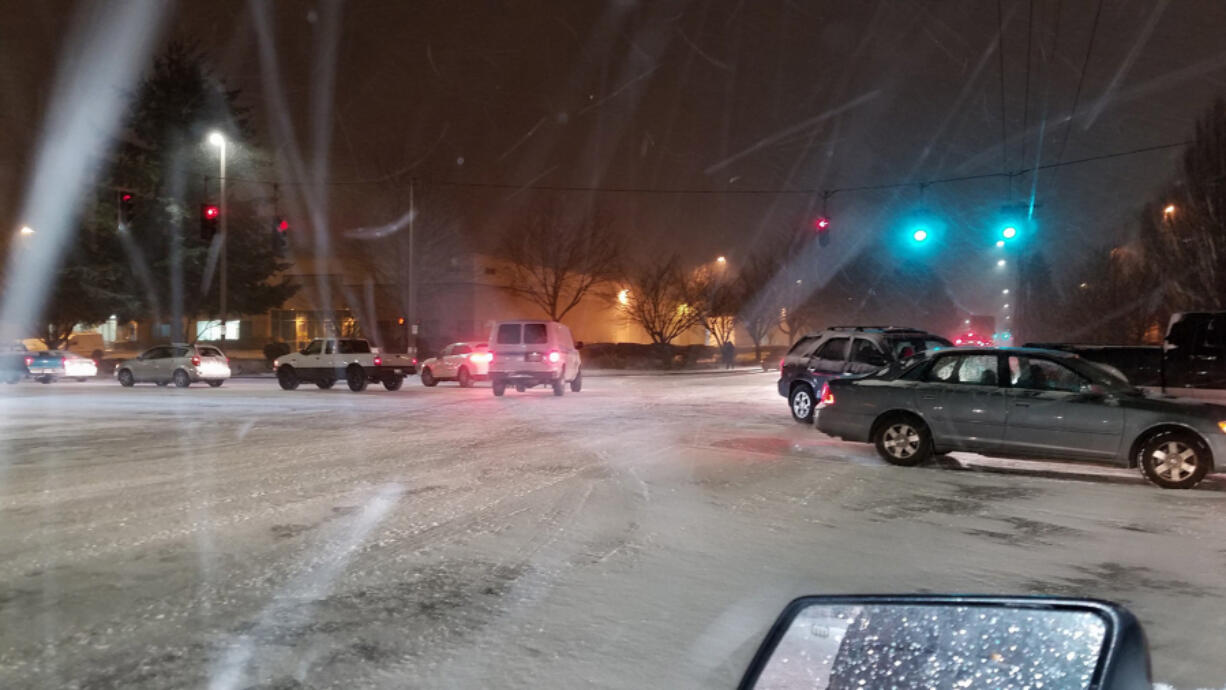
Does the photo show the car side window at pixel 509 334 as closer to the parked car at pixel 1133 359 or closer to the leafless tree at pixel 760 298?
the parked car at pixel 1133 359

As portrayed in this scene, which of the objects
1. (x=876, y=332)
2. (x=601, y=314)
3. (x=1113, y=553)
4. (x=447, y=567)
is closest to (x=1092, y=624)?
(x=447, y=567)

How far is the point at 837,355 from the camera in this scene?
16656mm

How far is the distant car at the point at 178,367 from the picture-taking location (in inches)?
1172

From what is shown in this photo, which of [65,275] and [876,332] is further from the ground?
[65,275]

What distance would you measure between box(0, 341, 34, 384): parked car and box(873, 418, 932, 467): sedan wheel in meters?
34.5

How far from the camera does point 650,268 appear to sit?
57062mm

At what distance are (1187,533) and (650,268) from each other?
49.9 metres

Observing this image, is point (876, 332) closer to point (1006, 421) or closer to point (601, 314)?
point (1006, 421)

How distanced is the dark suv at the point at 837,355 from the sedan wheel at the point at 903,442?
441cm

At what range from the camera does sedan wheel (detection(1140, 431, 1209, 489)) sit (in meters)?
9.72

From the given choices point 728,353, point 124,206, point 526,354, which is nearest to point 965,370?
point 526,354

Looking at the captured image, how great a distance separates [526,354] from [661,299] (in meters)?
33.9

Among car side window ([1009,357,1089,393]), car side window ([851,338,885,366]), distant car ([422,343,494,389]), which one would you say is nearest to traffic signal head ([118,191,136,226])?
distant car ([422,343,494,389])

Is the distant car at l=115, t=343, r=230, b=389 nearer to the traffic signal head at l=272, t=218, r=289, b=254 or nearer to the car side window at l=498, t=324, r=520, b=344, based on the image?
the traffic signal head at l=272, t=218, r=289, b=254
